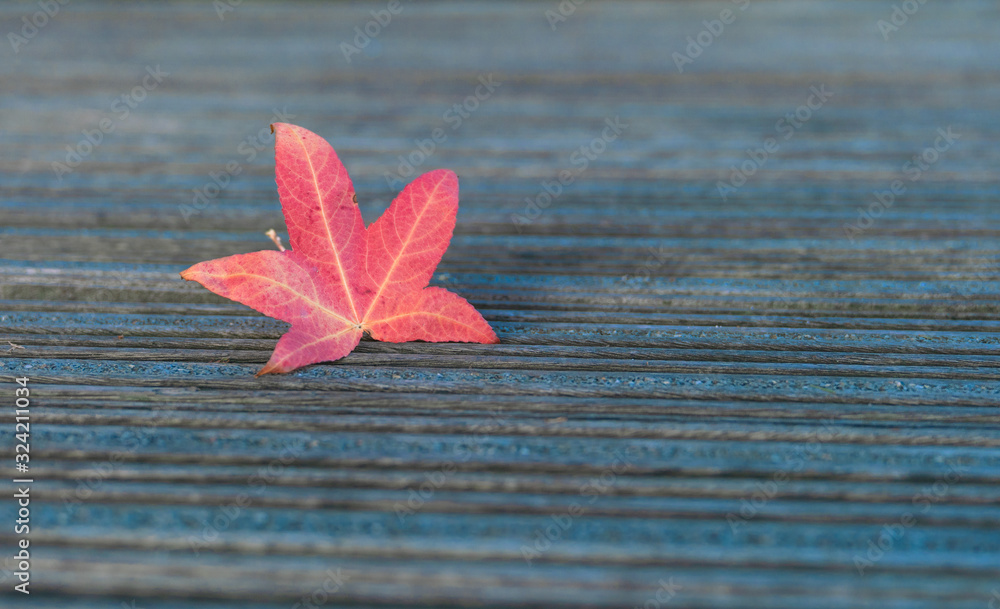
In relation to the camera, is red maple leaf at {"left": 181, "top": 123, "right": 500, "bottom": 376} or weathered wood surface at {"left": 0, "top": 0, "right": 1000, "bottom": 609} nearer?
weathered wood surface at {"left": 0, "top": 0, "right": 1000, "bottom": 609}

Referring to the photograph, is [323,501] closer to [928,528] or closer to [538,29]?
[928,528]

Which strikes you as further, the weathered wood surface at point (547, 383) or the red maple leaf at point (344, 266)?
the red maple leaf at point (344, 266)

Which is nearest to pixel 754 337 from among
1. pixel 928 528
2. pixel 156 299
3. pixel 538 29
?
pixel 928 528

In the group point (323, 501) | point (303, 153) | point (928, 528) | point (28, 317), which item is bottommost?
point (28, 317)

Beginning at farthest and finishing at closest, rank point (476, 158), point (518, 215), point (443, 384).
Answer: point (476, 158), point (518, 215), point (443, 384)
